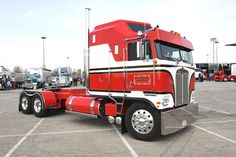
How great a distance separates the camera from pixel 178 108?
705 centimetres

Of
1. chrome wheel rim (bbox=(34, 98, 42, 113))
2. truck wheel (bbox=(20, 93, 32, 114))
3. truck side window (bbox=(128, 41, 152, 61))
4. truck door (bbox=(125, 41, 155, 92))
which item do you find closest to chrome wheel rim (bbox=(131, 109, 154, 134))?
truck door (bbox=(125, 41, 155, 92))

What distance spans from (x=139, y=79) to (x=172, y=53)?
1214 mm

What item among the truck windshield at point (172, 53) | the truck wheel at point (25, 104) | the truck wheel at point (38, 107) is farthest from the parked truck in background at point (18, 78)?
the truck windshield at point (172, 53)

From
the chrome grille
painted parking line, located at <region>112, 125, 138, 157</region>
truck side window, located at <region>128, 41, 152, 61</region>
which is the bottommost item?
painted parking line, located at <region>112, 125, 138, 157</region>

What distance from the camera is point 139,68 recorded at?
6.98 m

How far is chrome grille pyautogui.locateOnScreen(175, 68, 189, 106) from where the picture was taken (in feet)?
23.4

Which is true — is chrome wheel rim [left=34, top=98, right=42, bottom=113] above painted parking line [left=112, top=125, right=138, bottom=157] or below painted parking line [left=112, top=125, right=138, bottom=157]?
above

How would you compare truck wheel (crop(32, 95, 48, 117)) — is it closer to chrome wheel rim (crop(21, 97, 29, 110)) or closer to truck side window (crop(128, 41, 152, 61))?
chrome wheel rim (crop(21, 97, 29, 110))

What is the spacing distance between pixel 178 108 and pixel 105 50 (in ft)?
9.21

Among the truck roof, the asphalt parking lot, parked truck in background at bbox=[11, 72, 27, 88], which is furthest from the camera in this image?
parked truck in background at bbox=[11, 72, 27, 88]

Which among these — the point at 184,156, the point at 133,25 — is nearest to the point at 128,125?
the point at 184,156

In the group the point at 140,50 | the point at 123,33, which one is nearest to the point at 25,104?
the point at 123,33

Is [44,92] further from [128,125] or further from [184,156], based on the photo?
[184,156]

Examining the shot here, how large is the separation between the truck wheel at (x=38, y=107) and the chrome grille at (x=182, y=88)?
5.68 metres
